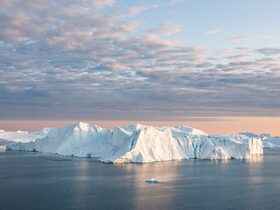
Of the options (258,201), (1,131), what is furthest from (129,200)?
(1,131)

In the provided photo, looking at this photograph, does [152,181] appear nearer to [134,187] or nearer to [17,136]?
[134,187]

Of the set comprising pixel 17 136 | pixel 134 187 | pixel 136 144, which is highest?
pixel 136 144

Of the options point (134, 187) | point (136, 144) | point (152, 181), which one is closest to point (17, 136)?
point (136, 144)

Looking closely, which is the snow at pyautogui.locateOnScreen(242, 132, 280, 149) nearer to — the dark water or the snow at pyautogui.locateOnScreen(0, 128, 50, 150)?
the snow at pyautogui.locateOnScreen(0, 128, 50, 150)

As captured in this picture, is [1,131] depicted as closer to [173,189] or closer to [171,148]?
[171,148]

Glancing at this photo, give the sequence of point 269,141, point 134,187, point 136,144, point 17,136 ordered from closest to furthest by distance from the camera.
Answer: point 134,187 → point 136,144 → point 17,136 → point 269,141

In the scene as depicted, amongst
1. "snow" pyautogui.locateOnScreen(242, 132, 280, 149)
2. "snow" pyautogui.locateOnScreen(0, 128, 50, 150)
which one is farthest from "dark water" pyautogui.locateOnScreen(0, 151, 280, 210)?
"snow" pyautogui.locateOnScreen(242, 132, 280, 149)
